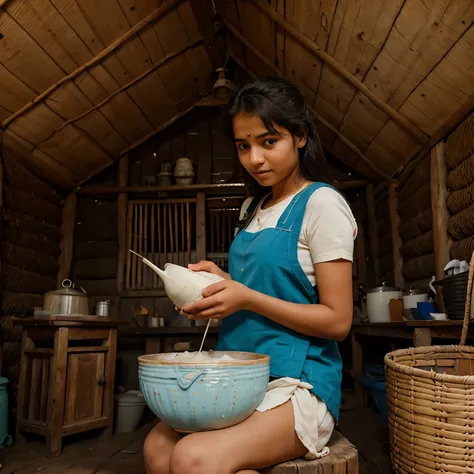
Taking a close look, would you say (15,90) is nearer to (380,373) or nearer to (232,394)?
(232,394)

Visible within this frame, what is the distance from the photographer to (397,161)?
3.78 m

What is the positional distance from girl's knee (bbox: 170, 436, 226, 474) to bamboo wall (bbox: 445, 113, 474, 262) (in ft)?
7.26

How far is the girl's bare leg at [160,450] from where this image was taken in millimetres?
1086

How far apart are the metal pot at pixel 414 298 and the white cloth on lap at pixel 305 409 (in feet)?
6.98

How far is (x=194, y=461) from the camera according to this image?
0.94m

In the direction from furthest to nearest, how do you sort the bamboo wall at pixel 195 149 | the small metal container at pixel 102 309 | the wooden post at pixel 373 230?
the bamboo wall at pixel 195 149
the wooden post at pixel 373 230
the small metal container at pixel 102 309

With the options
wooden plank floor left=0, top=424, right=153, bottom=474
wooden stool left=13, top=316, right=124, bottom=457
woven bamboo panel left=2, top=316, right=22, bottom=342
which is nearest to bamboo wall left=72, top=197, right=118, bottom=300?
woven bamboo panel left=2, top=316, right=22, bottom=342

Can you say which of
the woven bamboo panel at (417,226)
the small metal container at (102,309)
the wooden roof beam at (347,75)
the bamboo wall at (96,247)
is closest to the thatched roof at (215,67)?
the wooden roof beam at (347,75)

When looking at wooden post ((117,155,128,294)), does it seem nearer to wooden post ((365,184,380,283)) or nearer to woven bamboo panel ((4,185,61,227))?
woven bamboo panel ((4,185,61,227))

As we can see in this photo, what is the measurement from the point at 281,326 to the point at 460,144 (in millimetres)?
2109

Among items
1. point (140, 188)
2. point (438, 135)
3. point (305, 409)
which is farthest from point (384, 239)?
point (305, 409)

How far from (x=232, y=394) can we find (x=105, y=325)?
2.55 meters

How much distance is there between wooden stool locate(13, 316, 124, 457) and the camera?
287 cm

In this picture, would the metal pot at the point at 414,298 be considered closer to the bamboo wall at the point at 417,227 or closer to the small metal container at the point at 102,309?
the bamboo wall at the point at 417,227
